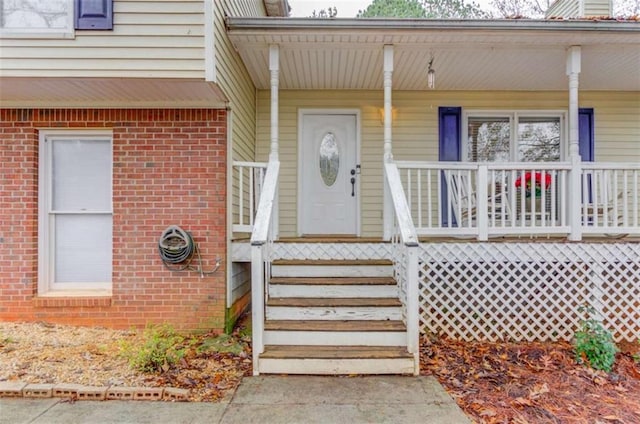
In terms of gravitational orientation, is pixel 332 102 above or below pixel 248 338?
above

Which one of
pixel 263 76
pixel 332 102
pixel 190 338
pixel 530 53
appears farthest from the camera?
pixel 332 102

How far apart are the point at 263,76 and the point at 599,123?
523 centimetres

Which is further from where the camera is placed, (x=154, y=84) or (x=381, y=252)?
(x=381, y=252)

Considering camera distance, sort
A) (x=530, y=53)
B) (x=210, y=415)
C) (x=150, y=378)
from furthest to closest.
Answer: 1. (x=530, y=53)
2. (x=150, y=378)
3. (x=210, y=415)

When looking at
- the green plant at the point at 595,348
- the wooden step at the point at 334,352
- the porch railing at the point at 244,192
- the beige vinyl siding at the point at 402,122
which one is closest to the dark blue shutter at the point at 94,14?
the porch railing at the point at 244,192

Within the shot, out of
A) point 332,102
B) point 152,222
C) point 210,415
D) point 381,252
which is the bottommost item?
point 210,415

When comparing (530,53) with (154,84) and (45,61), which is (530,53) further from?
(45,61)

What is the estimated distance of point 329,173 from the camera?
6184 mm

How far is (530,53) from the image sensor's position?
15.6 ft

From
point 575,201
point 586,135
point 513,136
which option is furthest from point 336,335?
point 586,135

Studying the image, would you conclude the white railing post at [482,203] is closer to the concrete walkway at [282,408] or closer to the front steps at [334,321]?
the front steps at [334,321]

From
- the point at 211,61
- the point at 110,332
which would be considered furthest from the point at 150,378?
the point at 211,61

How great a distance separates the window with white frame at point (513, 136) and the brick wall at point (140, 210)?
13.2 ft

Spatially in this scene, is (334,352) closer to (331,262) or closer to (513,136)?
(331,262)
